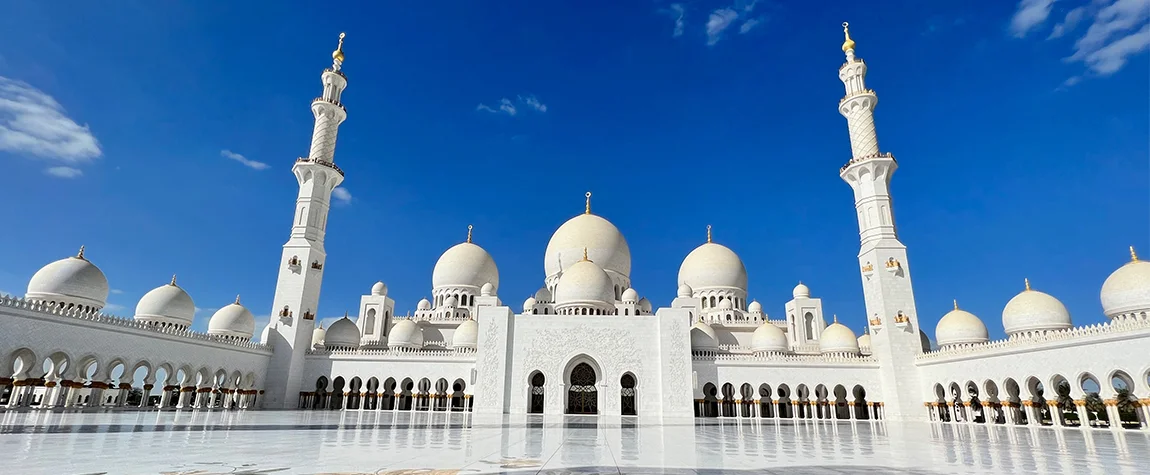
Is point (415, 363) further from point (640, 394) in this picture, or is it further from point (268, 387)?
point (640, 394)

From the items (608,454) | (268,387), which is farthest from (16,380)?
(608,454)

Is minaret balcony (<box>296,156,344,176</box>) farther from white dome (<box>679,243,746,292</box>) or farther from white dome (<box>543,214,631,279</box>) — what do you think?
white dome (<box>679,243,746,292</box>)

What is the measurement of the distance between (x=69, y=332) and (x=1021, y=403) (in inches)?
1166

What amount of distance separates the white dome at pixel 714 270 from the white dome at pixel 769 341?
5.49m

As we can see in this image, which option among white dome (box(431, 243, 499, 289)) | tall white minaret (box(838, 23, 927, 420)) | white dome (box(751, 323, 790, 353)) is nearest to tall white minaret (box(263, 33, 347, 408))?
white dome (box(431, 243, 499, 289))

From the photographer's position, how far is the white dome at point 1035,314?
1983 cm

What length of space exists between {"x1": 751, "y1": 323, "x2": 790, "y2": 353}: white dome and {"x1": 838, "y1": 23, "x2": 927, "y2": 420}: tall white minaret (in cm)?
375

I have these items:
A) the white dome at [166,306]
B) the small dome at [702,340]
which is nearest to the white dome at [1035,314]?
the small dome at [702,340]

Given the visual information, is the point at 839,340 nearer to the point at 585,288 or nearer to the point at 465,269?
the point at 585,288

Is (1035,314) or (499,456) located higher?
(1035,314)

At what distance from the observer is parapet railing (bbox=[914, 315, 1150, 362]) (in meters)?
15.0

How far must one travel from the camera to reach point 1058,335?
54.4ft

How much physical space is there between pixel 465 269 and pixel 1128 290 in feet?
91.1

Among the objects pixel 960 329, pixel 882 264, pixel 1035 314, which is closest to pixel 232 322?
pixel 882 264
